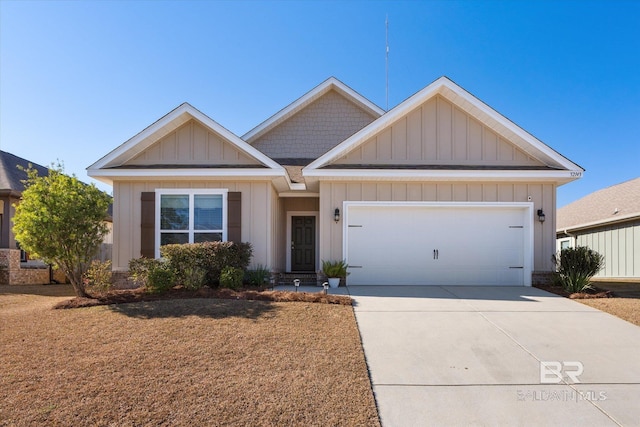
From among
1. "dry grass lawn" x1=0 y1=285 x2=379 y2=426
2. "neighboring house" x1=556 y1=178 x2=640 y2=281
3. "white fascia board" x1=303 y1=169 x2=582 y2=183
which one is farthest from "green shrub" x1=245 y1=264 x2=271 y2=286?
"neighboring house" x1=556 y1=178 x2=640 y2=281

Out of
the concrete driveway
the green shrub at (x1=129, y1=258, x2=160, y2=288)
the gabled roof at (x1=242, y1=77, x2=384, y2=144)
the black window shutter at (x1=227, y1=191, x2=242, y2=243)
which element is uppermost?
the gabled roof at (x1=242, y1=77, x2=384, y2=144)

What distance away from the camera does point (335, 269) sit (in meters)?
9.84

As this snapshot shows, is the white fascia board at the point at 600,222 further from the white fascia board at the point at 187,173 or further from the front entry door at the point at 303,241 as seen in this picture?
the white fascia board at the point at 187,173

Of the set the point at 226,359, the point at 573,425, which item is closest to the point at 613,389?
the point at 573,425

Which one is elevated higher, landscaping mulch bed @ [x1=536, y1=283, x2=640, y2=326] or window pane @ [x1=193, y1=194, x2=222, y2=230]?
window pane @ [x1=193, y1=194, x2=222, y2=230]

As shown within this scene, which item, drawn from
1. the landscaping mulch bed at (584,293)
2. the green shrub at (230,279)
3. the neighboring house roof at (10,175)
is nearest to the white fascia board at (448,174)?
the landscaping mulch bed at (584,293)

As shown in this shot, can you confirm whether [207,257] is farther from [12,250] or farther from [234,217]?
[12,250]

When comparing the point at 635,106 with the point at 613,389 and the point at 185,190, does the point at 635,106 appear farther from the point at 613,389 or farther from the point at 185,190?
the point at 185,190

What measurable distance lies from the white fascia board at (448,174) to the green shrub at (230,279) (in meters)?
3.09

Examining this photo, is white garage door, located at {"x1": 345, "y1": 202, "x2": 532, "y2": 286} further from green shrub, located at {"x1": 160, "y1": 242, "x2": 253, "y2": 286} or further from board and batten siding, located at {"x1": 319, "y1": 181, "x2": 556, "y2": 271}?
green shrub, located at {"x1": 160, "y1": 242, "x2": 253, "y2": 286}

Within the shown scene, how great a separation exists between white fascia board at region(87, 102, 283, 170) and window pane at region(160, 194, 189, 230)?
5.09ft

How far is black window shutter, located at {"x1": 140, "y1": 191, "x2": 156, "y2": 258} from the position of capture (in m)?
10.1

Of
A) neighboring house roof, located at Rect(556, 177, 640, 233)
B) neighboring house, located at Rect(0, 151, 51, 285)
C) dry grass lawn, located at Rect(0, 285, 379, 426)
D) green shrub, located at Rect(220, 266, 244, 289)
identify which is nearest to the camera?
dry grass lawn, located at Rect(0, 285, 379, 426)

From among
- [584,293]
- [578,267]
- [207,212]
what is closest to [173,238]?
[207,212]
